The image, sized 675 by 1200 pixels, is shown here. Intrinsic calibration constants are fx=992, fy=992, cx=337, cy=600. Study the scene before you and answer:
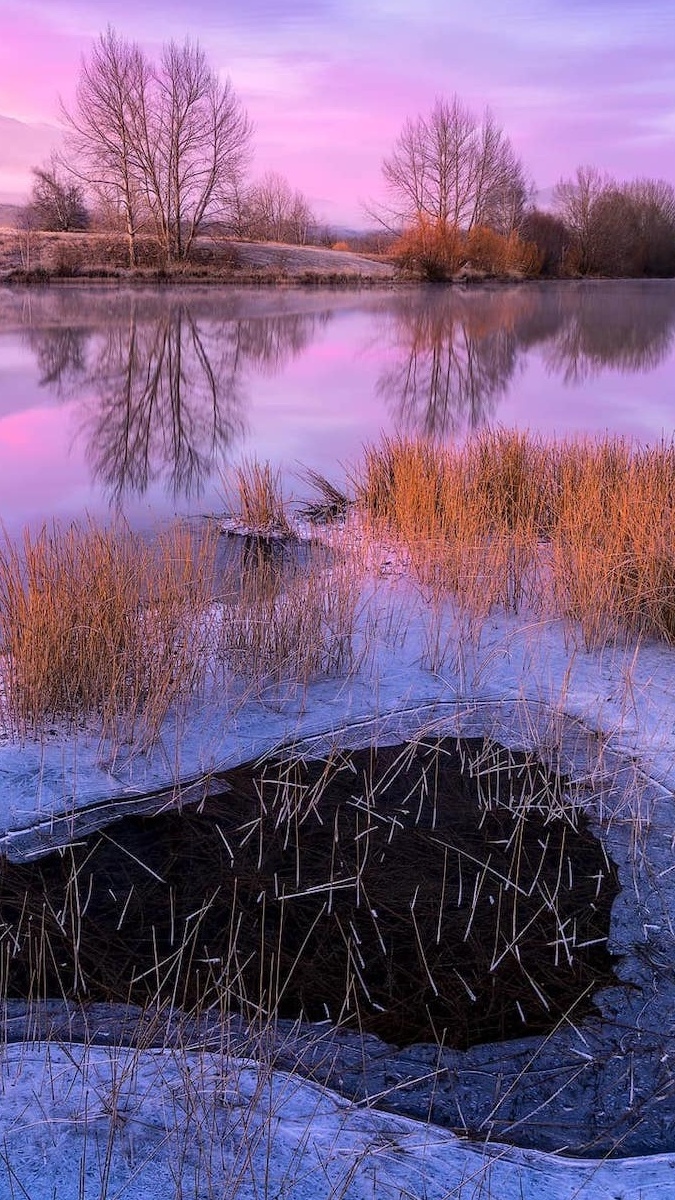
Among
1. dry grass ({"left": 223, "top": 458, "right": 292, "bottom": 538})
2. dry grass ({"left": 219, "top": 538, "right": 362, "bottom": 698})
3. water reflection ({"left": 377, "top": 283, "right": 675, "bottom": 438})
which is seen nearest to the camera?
dry grass ({"left": 219, "top": 538, "right": 362, "bottom": 698})

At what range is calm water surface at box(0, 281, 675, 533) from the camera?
7.56 metres

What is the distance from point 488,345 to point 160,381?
690 cm

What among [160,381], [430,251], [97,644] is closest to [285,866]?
[97,644]

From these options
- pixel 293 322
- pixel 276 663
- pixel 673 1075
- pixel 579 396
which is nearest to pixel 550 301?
pixel 293 322

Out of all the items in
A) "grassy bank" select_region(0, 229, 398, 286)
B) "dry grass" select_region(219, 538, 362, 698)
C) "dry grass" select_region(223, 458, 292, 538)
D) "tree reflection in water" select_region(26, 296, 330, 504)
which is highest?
"grassy bank" select_region(0, 229, 398, 286)

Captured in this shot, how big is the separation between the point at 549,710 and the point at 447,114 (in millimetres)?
41395

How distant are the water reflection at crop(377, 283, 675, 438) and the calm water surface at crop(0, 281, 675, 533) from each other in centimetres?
5

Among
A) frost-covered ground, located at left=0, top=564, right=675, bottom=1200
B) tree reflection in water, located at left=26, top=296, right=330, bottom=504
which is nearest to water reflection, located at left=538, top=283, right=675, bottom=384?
tree reflection in water, located at left=26, top=296, right=330, bottom=504

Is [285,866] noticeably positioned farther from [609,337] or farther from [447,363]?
[609,337]

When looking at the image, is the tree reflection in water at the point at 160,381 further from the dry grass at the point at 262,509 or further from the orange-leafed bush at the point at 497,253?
the orange-leafed bush at the point at 497,253

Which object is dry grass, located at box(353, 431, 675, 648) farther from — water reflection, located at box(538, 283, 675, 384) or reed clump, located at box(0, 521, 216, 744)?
water reflection, located at box(538, 283, 675, 384)

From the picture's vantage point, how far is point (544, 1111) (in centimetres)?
175

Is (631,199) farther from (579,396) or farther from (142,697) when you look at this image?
(142,697)

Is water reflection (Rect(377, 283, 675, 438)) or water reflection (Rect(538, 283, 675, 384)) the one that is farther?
water reflection (Rect(538, 283, 675, 384))
